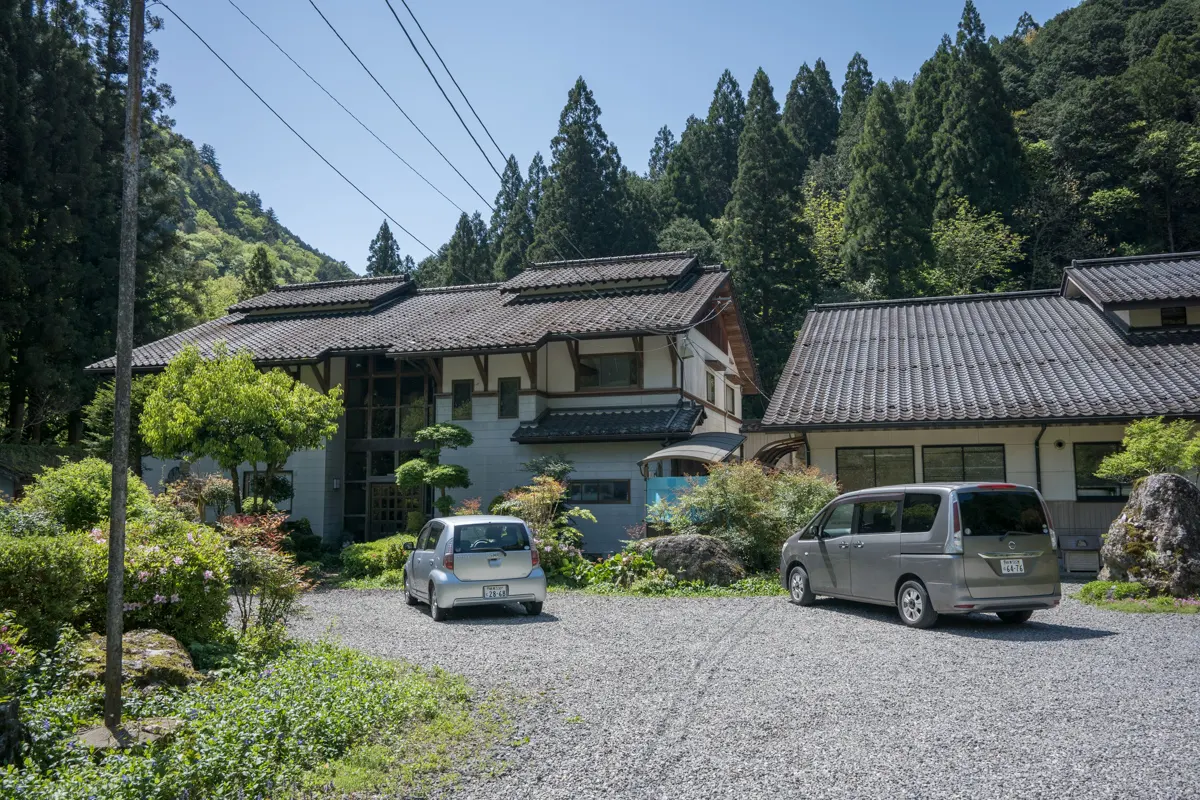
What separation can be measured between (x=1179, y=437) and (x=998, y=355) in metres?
6.40

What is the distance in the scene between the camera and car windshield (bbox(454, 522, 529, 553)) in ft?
41.4

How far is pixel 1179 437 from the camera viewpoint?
15.1 metres

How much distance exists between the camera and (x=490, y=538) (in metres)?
12.8

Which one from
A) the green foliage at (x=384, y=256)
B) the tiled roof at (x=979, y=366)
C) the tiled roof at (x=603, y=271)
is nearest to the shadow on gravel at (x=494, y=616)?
the tiled roof at (x=979, y=366)

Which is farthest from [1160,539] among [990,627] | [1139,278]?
[1139,278]

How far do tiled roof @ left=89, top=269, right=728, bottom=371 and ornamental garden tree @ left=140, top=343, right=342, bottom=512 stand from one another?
4.53 metres

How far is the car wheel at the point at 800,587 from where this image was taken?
42.3 ft

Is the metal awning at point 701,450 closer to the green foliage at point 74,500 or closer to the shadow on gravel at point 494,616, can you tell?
the shadow on gravel at point 494,616

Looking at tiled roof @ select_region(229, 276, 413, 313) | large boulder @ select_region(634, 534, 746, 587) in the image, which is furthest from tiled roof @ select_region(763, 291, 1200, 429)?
tiled roof @ select_region(229, 276, 413, 313)

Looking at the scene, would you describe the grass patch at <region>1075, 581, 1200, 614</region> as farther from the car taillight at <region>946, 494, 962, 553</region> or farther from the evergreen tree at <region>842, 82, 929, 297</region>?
the evergreen tree at <region>842, 82, 929, 297</region>

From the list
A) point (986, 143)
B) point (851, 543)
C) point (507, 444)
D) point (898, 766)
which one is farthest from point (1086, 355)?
point (986, 143)

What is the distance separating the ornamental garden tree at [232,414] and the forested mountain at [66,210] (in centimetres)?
1171

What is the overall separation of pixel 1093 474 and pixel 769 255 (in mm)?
25808

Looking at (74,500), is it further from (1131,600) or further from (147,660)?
(1131,600)
